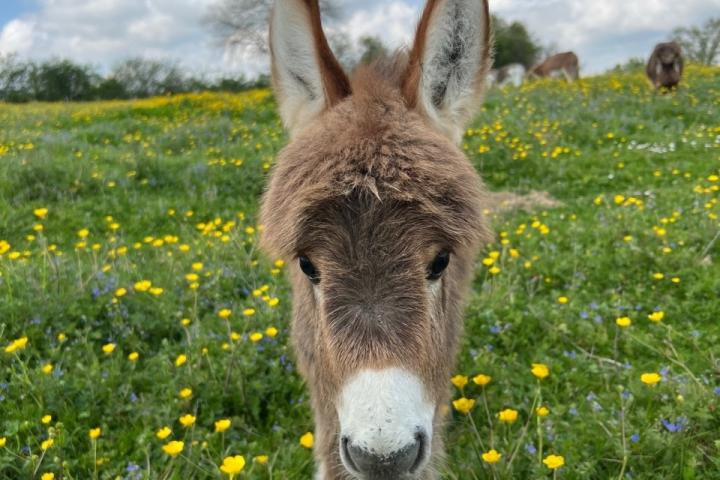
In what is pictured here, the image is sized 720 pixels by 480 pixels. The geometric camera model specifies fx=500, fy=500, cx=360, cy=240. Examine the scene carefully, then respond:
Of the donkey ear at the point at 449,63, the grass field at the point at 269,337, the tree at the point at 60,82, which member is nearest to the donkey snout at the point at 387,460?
the grass field at the point at 269,337

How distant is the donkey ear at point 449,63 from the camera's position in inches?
83.8

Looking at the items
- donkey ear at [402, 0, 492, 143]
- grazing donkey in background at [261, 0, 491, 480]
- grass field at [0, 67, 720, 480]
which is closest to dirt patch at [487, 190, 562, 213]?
grass field at [0, 67, 720, 480]

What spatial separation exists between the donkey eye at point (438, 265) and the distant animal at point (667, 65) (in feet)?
47.2

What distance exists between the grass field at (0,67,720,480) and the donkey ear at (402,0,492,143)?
51.9 inches

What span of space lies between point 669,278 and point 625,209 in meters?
1.44

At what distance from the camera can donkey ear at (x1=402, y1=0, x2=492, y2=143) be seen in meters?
2.13

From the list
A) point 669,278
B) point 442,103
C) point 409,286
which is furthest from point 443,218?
point 669,278

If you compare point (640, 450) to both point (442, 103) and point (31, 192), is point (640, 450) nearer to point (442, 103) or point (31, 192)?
point (442, 103)

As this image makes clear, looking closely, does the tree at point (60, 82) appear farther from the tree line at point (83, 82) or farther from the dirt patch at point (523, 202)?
the dirt patch at point (523, 202)

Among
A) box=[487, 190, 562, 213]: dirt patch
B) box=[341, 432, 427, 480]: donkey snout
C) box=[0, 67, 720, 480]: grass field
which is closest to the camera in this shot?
box=[341, 432, 427, 480]: donkey snout

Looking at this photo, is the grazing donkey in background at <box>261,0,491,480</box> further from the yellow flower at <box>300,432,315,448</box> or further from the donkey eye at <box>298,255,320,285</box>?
the yellow flower at <box>300,432,315,448</box>

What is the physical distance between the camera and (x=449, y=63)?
91.4 inches

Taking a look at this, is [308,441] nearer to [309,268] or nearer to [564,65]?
[309,268]

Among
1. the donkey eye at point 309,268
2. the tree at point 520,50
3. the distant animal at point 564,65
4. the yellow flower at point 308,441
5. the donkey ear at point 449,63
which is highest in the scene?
the tree at point 520,50
